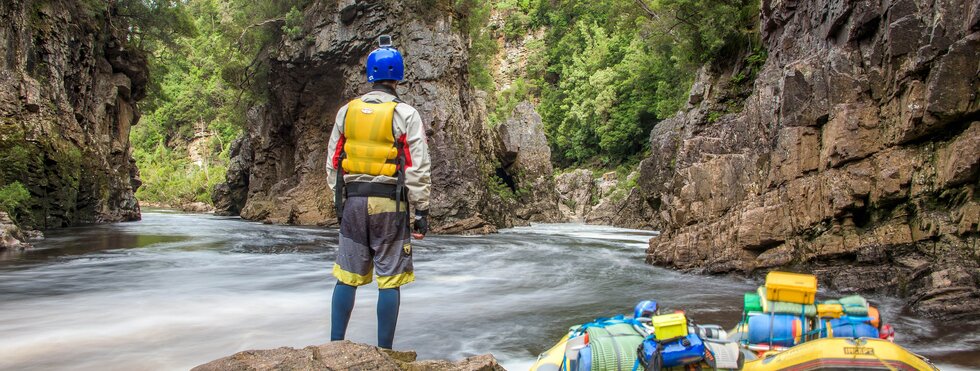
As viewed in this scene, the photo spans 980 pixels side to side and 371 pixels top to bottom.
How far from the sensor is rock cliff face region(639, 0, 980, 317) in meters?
5.92

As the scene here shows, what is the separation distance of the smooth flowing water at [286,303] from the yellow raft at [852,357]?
220cm

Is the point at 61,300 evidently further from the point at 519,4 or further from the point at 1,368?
the point at 519,4

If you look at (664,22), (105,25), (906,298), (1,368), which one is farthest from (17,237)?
(664,22)

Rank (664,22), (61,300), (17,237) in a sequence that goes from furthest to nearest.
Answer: (664,22)
(17,237)
(61,300)

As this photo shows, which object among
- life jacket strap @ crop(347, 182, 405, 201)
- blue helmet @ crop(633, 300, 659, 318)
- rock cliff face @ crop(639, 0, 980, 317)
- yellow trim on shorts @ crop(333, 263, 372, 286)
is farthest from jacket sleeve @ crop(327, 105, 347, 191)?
rock cliff face @ crop(639, 0, 980, 317)

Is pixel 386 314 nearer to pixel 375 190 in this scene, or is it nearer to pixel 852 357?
pixel 375 190

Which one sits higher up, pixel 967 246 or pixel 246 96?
pixel 246 96

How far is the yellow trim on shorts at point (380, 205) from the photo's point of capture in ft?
12.3

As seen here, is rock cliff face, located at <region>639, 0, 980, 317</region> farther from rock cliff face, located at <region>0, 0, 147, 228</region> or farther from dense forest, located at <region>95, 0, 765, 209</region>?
rock cliff face, located at <region>0, 0, 147, 228</region>

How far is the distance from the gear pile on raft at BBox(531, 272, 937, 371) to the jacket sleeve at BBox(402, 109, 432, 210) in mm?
1292

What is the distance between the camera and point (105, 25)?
20.3 metres

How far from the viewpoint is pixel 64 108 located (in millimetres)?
15609

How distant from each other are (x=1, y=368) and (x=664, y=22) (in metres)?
17.5

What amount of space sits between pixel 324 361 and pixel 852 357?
231 centimetres
